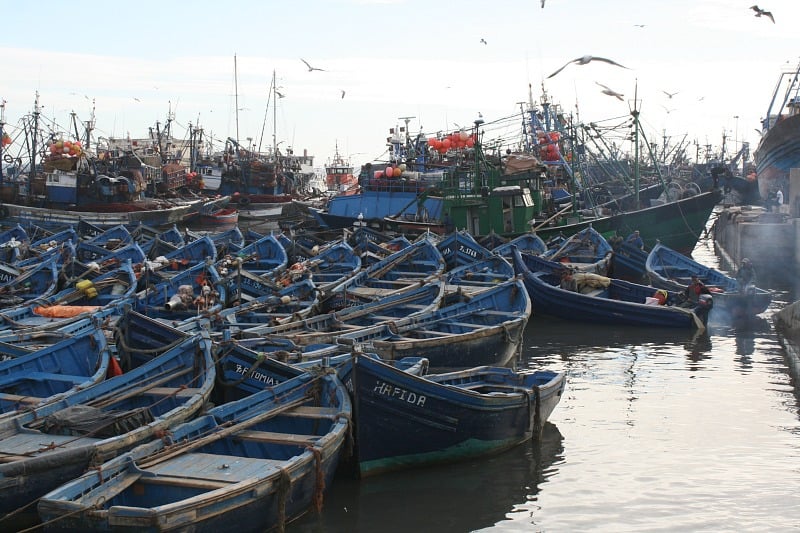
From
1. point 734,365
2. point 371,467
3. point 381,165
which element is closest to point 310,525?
point 371,467

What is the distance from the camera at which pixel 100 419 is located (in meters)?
11.7

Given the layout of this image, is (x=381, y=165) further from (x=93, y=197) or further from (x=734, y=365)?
(x=734, y=365)

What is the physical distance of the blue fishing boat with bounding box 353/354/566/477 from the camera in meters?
12.0

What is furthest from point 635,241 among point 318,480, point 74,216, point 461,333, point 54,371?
point 74,216

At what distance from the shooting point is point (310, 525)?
11156 mm

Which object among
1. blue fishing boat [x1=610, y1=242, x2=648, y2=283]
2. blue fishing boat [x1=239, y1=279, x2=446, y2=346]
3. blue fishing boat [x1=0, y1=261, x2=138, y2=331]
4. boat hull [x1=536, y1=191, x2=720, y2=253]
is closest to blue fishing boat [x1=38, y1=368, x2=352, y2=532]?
blue fishing boat [x1=239, y1=279, x2=446, y2=346]

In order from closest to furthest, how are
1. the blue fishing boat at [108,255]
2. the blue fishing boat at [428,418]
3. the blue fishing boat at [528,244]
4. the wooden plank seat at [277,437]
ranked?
the wooden plank seat at [277,437] < the blue fishing boat at [428,418] < the blue fishing boat at [108,255] < the blue fishing boat at [528,244]

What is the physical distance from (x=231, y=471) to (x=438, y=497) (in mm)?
3026

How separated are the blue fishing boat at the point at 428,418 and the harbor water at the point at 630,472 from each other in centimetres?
28

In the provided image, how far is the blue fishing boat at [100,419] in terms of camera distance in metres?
10.2

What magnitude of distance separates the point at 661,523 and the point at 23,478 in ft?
24.3

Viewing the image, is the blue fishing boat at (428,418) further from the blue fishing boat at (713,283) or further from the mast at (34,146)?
the mast at (34,146)

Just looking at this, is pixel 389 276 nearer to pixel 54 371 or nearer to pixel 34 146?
pixel 54 371

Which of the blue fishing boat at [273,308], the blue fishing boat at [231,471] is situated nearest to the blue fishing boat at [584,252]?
the blue fishing boat at [273,308]
